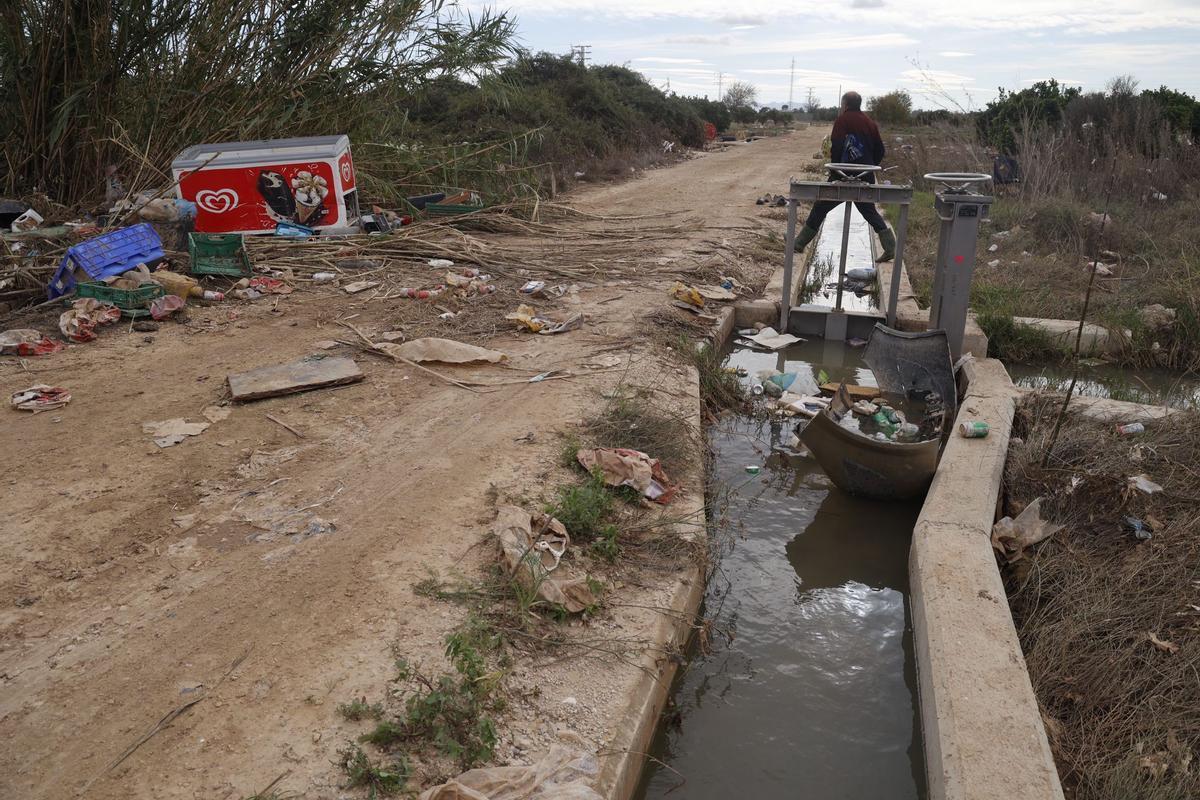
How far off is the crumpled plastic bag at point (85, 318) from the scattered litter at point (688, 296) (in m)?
4.38

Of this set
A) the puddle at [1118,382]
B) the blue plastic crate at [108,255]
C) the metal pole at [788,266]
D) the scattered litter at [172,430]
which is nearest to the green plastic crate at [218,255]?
the blue plastic crate at [108,255]

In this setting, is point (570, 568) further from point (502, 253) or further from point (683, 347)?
point (502, 253)

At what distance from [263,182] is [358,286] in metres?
1.70

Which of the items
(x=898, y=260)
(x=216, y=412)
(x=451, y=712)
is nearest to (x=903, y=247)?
(x=898, y=260)

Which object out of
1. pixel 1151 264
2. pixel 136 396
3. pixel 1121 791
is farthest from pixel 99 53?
pixel 1151 264

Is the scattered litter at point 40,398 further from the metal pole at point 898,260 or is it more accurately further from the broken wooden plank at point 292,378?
the metal pole at point 898,260

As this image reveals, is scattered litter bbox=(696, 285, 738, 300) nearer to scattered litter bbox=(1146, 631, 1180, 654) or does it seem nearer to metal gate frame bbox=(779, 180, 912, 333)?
metal gate frame bbox=(779, 180, 912, 333)

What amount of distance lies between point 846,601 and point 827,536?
0.59 metres

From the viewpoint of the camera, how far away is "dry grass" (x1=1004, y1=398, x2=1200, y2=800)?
2900mm

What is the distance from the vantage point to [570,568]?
3.53 meters

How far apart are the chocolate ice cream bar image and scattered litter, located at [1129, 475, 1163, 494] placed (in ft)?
24.1

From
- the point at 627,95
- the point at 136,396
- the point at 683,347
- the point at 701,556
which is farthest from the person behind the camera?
the point at 627,95

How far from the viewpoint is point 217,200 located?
816cm

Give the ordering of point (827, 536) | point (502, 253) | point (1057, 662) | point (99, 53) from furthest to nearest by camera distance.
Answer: point (502, 253), point (99, 53), point (827, 536), point (1057, 662)
